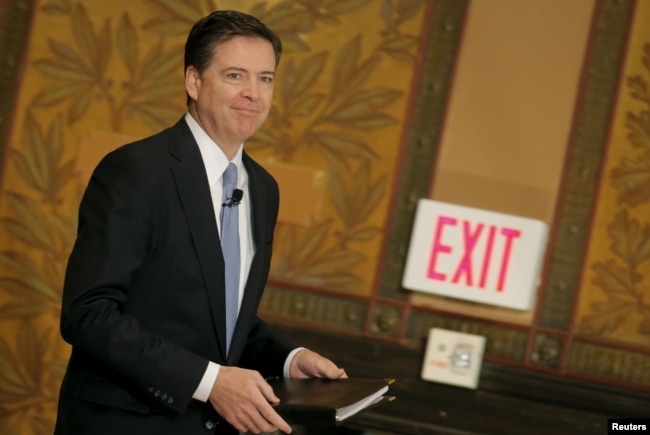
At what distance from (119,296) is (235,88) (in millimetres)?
392

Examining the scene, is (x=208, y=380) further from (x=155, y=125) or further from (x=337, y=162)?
(x=155, y=125)

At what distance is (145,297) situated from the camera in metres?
1.60

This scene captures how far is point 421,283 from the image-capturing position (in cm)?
287

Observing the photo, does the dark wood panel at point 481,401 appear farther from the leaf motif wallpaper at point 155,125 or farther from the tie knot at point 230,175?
the tie knot at point 230,175

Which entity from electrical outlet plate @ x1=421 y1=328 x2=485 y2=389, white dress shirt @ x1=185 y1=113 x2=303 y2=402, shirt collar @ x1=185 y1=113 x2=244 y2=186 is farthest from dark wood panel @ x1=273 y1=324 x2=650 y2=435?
shirt collar @ x1=185 y1=113 x2=244 y2=186

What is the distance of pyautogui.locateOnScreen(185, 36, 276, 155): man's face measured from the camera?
1.68 m

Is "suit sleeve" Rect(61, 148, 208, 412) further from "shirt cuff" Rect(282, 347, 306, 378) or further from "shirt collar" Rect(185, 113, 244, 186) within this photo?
"shirt cuff" Rect(282, 347, 306, 378)

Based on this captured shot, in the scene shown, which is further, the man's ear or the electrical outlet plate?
the electrical outlet plate

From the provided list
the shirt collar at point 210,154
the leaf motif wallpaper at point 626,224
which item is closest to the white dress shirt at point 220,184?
the shirt collar at point 210,154

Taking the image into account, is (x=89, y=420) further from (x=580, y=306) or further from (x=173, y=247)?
(x=580, y=306)

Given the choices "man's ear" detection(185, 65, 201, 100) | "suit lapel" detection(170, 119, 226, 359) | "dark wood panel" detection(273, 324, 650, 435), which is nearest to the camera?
"suit lapel" detection(170, 119, 226, 359)

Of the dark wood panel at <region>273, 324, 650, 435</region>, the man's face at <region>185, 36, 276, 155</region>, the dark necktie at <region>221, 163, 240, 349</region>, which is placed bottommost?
the dark wood panel at <region>273, 324, 650, 435</region>

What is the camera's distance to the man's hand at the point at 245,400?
1.50 m

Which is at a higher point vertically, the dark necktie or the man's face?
the man's face
